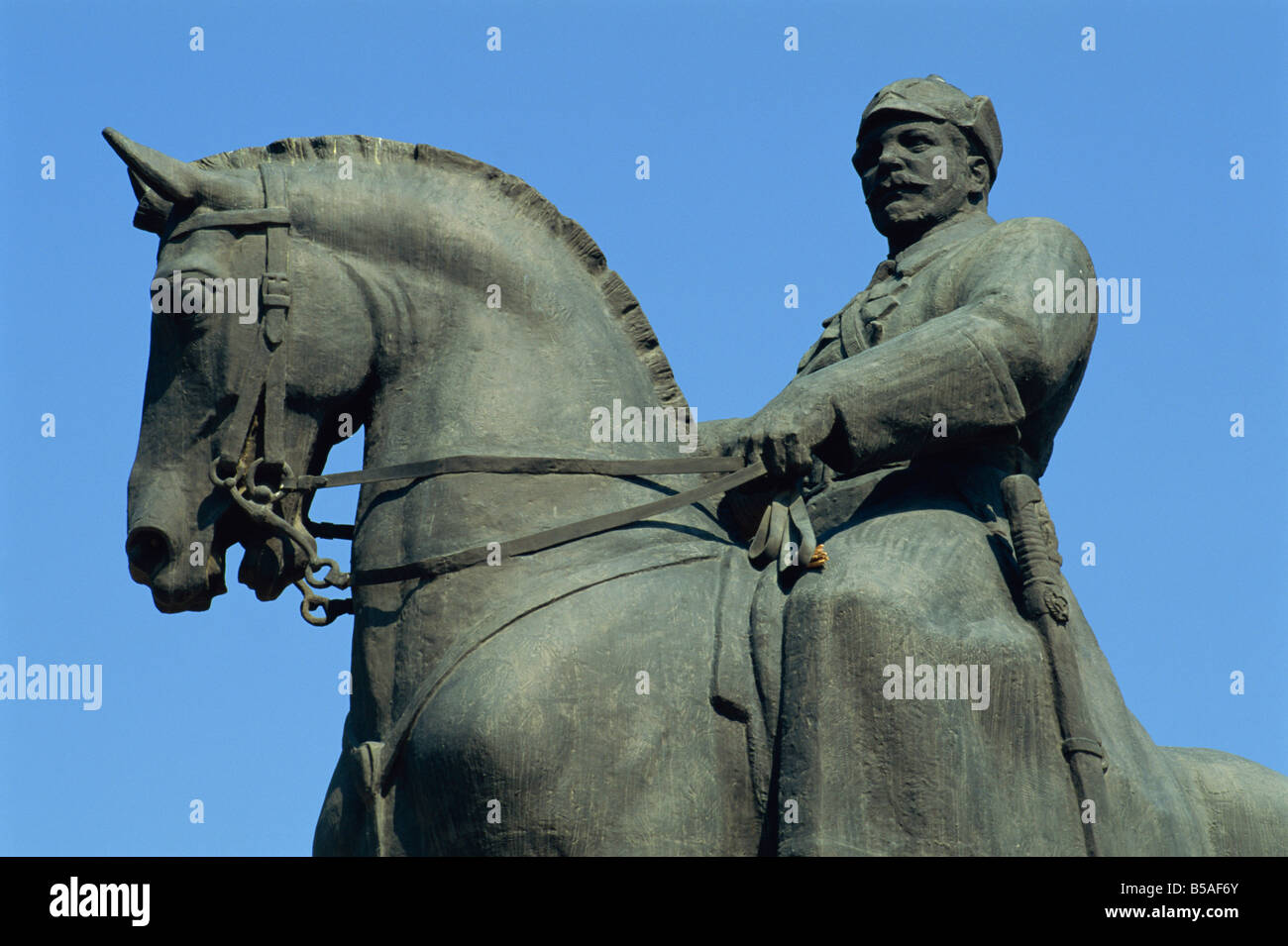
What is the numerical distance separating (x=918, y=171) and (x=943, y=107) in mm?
308

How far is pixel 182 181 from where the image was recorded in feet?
34.0

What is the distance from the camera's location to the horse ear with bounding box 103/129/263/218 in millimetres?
10359

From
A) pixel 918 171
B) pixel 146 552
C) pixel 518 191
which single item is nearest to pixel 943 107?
pixel 918 171

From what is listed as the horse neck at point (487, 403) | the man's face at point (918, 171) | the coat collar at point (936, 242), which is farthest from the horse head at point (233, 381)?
the man's face at point (918, 171)

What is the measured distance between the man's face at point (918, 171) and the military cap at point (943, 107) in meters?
0.04

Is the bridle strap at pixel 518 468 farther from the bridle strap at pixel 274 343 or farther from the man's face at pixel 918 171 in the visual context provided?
the man's face at pixel 918 171

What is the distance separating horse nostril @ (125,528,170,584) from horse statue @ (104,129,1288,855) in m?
0.02

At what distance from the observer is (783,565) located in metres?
9.91

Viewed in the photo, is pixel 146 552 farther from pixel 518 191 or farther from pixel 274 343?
pixel 518 191

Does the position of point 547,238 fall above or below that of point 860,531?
above
